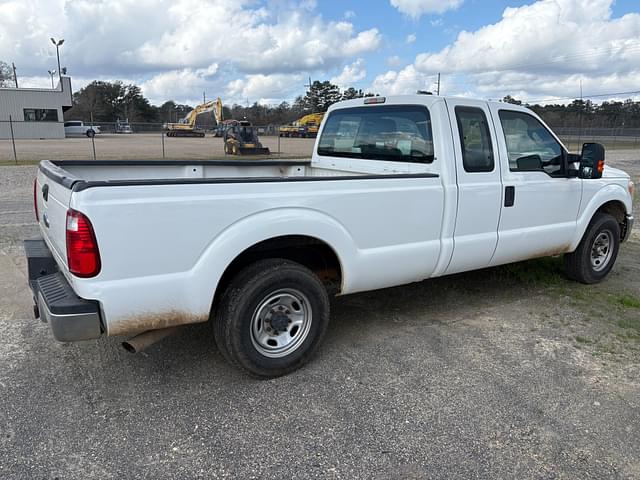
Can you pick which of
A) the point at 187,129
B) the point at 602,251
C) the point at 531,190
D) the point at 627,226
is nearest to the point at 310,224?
the point at 531,190

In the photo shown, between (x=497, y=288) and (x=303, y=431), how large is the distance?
339 centimetres

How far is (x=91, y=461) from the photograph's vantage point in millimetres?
2752

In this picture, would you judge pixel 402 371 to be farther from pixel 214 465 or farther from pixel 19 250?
pixel 19 250

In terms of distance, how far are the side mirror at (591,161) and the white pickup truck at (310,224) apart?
1cm

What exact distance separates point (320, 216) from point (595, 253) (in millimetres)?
3759

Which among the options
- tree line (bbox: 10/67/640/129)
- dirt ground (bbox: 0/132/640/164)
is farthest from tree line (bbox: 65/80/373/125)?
dirt ground (bbox: 0/132/640/164)

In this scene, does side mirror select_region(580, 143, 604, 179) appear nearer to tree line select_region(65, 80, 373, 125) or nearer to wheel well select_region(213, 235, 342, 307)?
wheel well select_region(213, 235, 342, 307)

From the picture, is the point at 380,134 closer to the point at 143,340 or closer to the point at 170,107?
the point at 143,340

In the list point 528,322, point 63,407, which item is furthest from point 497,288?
point 63,407

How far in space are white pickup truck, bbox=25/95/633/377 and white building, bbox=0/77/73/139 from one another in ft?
163

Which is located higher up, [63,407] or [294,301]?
[294,301]

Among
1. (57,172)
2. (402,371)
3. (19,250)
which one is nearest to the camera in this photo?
(57,172)

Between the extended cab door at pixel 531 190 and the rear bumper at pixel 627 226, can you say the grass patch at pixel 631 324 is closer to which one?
the extended cab door at pixel 531 190

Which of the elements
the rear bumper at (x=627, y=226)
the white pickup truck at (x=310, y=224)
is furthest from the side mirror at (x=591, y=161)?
the rear bumper at (x=627, y=226)
